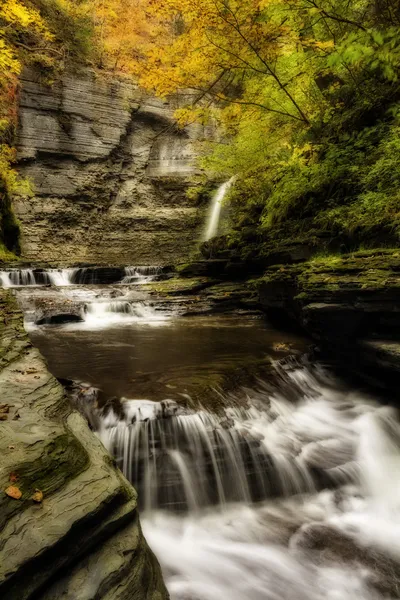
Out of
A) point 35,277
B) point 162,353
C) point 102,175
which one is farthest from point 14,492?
point 102,175

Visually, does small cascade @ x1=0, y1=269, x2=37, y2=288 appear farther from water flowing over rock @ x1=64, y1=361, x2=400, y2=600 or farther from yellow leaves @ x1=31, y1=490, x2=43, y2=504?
yellow leaves @ x1=31, y1=490, x2=43, y2=504

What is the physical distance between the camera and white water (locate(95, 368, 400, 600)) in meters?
2.64

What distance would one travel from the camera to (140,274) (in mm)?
14969

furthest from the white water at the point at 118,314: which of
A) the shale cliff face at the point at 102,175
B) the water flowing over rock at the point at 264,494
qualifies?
the shale cliff face at the point at 102,175

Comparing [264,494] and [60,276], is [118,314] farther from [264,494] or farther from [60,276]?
[264,494]

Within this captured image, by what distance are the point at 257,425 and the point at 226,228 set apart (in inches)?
649

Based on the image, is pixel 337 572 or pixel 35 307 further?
pixel 35 307

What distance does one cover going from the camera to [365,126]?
7.71 meters

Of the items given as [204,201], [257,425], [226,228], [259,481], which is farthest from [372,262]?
[204,201]

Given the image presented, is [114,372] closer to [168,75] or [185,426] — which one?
[185,426]

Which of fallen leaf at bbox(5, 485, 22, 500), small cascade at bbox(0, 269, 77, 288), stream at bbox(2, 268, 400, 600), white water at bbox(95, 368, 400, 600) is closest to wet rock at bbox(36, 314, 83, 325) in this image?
stream at bbox(2, 268, 400, 600)

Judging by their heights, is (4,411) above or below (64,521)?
above

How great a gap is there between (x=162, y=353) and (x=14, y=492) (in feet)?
14.2

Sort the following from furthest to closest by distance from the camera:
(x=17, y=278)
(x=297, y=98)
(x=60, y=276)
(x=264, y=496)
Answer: (x=60, y=276) < (x=17, y=278) < (x=297, y=98) < (x=264, y=496)
